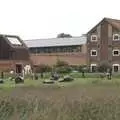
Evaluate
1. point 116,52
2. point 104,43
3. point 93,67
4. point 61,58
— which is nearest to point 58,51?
point 61,58

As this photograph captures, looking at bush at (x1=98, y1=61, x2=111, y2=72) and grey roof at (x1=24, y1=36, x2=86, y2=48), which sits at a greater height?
grey roof at (x1=24, y1=36, x2=86, y2=48)

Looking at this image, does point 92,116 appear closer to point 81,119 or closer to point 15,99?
point 81,119

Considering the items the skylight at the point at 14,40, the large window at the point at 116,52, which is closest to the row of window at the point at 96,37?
the large window at the point at 116,52

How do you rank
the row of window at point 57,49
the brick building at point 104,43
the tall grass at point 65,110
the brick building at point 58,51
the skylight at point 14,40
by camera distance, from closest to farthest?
the tall grass at point 65,110, the brick building at point 104,43, the skylight at point 14,40, the brick building at point 58,51, the row of window at point 57,49

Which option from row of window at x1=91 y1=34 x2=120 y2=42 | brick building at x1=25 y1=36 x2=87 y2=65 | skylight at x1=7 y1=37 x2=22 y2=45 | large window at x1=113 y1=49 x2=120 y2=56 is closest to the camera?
large window at x1=113 y1=49 x2=120 y2=56

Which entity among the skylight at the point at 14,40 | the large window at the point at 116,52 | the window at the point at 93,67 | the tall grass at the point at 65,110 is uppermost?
the skylight at the point at 14,40

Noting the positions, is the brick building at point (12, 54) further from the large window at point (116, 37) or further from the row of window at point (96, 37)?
the large window at point (116, 37)

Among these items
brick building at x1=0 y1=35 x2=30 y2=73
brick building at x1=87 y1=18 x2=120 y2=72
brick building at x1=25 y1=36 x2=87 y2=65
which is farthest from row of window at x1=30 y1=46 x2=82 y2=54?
brick building at x1=0 y1=35 x2=30 y2=73

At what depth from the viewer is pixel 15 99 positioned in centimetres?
2700

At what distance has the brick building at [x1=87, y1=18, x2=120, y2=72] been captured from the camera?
88.6 metres

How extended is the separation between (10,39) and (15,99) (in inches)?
2515

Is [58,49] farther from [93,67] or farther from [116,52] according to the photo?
[116,52]

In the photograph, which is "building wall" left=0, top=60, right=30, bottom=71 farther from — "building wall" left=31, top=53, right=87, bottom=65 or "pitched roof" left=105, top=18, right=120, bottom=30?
"pitched roof" left=105, top=18, right=120, bottom=30

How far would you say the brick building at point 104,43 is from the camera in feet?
291
